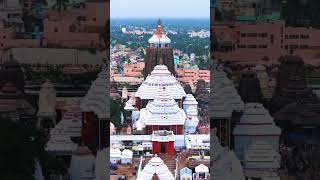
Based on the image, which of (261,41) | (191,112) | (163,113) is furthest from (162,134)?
(261,41)

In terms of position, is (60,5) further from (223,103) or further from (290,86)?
(290,86)

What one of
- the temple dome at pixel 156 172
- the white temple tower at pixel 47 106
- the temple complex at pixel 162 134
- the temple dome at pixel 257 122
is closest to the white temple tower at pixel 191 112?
the temple complex at pixel 162 134

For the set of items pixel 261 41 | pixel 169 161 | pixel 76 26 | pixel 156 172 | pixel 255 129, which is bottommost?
pixel 169 161

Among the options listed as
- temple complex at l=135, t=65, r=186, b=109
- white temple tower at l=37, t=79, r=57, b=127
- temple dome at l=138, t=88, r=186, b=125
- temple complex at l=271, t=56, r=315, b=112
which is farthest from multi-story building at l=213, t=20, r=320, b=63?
Result: temple complex at l=135, t=65, r=186, b=109

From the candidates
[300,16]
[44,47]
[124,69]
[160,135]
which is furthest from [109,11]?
[124,69]

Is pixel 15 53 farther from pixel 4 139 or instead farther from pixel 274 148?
pixel 274 148

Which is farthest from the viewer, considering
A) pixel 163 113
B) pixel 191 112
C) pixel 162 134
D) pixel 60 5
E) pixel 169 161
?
pixel 191 112

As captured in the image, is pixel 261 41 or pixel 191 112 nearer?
pixel 261 41

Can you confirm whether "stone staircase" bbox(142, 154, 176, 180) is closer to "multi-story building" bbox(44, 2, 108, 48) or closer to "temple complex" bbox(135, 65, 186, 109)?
"temple complex" bbox(135, 65, 186, 109)

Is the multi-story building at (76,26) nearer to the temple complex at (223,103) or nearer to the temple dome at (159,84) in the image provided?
the temple complex at (223,103)

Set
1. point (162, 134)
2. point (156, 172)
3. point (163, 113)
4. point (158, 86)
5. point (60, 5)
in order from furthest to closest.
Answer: point (158, 86) < point (163, 113) < point (162, 134) < point (156, 172) < point (60, 5)

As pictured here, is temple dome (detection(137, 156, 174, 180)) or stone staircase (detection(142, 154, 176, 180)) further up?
temple dome (detection(137, 156, 174, 180))
